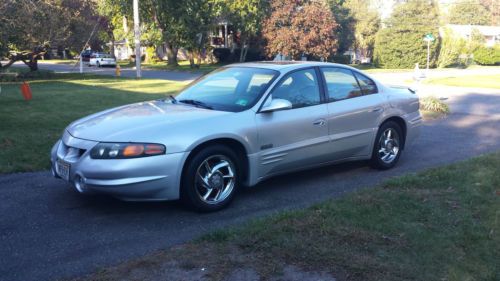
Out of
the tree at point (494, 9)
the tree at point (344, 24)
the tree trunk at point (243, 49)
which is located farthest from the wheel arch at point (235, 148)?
the tree at point (494, 9)

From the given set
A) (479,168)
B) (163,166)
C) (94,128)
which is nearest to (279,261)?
(163,166)

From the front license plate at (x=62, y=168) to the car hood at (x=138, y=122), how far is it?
0.98 feet

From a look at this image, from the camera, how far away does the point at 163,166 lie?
4836mm

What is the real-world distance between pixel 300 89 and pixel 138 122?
78.4 inches

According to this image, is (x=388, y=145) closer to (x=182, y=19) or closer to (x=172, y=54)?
(x=182, y=19)

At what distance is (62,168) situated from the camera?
17.1 feet

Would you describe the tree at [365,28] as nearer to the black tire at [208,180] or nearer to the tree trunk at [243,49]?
the tree trunk at [243,49]

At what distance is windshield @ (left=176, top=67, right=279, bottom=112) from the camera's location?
18.8 ft

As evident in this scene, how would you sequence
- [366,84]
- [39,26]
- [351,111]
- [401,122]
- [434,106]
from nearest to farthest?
[351,111]
[366,84]
[401,122]
[434,106]
[39,26]

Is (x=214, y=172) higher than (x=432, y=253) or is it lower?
higher

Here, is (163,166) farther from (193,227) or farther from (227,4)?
(227,4)

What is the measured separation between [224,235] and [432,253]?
1655 millimetres

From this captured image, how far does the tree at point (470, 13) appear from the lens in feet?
318

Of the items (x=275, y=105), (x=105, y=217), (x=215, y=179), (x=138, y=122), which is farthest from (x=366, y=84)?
(x=105, y=217)
